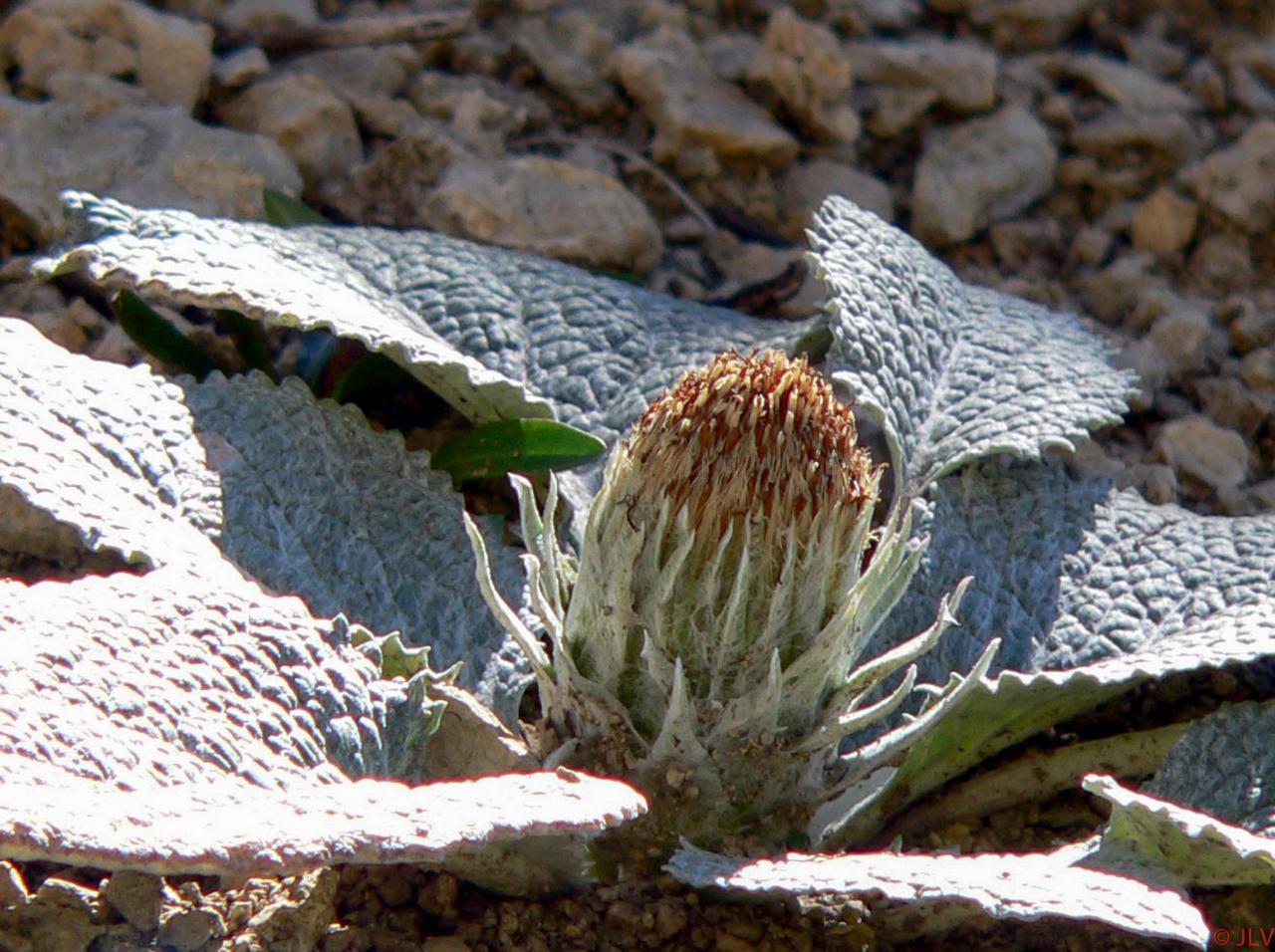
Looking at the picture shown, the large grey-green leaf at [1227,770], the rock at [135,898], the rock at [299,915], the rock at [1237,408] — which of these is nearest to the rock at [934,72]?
the rock at [1237,408]

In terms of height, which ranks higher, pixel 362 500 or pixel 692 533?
pixel 692 533

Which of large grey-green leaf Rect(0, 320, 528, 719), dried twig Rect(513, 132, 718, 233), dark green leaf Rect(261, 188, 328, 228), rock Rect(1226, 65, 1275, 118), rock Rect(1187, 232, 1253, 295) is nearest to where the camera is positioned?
large grey-green leaf Rect(0, 320, 528, 719)

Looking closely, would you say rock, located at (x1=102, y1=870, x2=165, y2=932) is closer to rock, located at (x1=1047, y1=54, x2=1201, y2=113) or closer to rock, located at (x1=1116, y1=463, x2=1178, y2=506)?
rock, located at (x1=1116, y1=463, x2=1178, y2=506)

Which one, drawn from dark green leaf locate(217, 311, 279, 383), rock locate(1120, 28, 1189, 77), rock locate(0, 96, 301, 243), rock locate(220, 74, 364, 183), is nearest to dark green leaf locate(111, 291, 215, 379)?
dark green leaf locate(217, 311, 279, 383)

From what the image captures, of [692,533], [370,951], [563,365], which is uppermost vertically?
[692,533]

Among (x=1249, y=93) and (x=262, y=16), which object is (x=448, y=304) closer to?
(x=262, y=16)

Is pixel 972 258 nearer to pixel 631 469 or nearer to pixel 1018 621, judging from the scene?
pixel 1018 621

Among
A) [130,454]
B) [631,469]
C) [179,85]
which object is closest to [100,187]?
[179,85]
